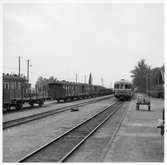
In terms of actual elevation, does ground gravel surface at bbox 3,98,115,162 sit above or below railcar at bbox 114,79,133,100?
below

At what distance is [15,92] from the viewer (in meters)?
23.6

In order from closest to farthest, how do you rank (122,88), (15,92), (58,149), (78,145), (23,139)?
1. (58,149)
2. (78,145)
3. (23,139)
4. (15,92)
5. (122,88)

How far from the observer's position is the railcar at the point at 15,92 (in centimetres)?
2198

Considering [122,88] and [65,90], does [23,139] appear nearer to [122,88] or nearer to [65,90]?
[65,90]

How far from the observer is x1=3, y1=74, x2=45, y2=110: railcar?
22.0 meters

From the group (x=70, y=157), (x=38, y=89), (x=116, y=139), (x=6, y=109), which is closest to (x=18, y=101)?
(x=6, y=109)

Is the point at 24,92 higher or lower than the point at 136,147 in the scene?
higher

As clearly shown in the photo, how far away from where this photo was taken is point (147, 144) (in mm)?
9477

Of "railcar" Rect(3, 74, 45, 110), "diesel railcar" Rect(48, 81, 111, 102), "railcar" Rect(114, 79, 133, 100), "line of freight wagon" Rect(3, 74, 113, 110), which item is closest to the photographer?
"railcar" Rect(3, 74, 45, 110)

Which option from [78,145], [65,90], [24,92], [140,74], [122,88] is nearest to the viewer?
[78,145]

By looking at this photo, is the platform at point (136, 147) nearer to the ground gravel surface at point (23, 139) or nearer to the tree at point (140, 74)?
the ground gravel surface at point (23, 139)

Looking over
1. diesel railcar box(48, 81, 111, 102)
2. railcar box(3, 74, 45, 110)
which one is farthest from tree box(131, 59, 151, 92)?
railcar box(3, 74, 45, 110)

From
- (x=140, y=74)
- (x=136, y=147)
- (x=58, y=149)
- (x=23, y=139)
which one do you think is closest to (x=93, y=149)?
(x=58, y=149)

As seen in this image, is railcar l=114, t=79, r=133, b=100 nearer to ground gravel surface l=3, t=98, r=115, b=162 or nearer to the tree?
ground gravel surface l=3, t=98, r=115, b=162
